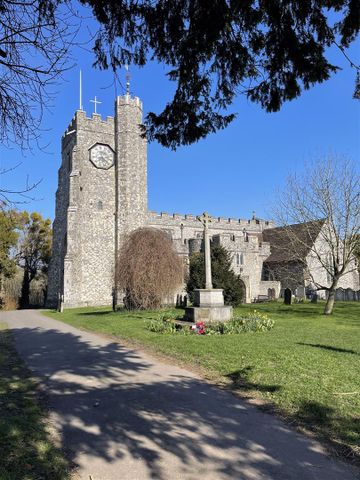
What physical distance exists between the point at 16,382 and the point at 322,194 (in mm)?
18593

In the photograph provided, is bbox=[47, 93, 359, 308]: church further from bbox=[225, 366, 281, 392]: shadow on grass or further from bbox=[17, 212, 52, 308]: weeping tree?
bbox=[225, 366, 281, 392]: shadow on grass

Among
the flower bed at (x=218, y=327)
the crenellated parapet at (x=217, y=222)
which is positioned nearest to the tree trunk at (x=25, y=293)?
the crenellated parapet at (x=217, y=222)

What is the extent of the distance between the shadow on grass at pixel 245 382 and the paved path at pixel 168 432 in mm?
470

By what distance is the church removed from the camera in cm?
3359

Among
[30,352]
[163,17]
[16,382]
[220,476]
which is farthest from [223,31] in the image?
[30,352]

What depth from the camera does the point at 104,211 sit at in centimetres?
3519

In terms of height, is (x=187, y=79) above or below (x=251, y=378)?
above

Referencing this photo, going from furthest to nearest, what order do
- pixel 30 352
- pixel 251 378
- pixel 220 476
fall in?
pixel 30 352 → pixel 251 378 → pixel 220 476

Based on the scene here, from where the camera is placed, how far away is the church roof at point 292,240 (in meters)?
21.5

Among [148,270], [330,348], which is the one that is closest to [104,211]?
[148,270]

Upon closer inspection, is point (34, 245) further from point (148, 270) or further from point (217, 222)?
point (148, 270)

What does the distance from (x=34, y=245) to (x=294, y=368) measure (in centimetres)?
4020

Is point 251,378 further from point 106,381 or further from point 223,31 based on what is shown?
point 223,31

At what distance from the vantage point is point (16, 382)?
6465 mm
